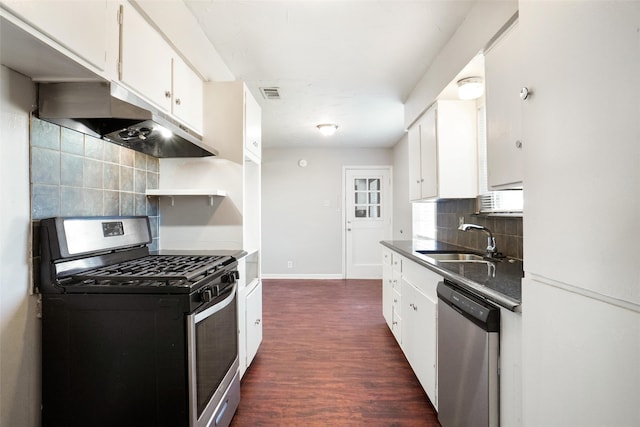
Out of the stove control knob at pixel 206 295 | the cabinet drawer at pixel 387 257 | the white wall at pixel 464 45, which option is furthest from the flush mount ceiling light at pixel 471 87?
the stove control knob at pixel 206 295

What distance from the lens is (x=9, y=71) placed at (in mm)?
1053

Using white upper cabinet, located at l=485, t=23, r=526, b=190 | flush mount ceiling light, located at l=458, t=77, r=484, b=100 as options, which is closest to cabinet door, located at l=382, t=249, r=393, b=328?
white upper cabinet, located at l=485, t=23, r=526, b=190

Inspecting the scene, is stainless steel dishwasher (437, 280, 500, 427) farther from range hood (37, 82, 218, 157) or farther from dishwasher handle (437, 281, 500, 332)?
range hood (37, 82, 218, 157)

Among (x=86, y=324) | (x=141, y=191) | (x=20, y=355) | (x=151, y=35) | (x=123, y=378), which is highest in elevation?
(x=151, y=35)

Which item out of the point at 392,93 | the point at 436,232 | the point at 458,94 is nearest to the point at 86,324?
the point at 458,94

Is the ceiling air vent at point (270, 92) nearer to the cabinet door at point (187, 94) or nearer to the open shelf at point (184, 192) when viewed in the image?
the cabinet door at point (187, 94)

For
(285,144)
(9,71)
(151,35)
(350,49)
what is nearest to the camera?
(9,71)

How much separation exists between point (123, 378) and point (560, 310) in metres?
1.49

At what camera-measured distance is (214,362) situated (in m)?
1.37

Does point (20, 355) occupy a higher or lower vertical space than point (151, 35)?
lower

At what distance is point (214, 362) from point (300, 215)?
3.97 metres

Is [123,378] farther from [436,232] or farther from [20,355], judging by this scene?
[436,232]

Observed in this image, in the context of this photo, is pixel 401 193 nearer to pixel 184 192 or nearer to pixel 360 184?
pixel 360 184

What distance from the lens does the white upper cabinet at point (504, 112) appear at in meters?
1.36
